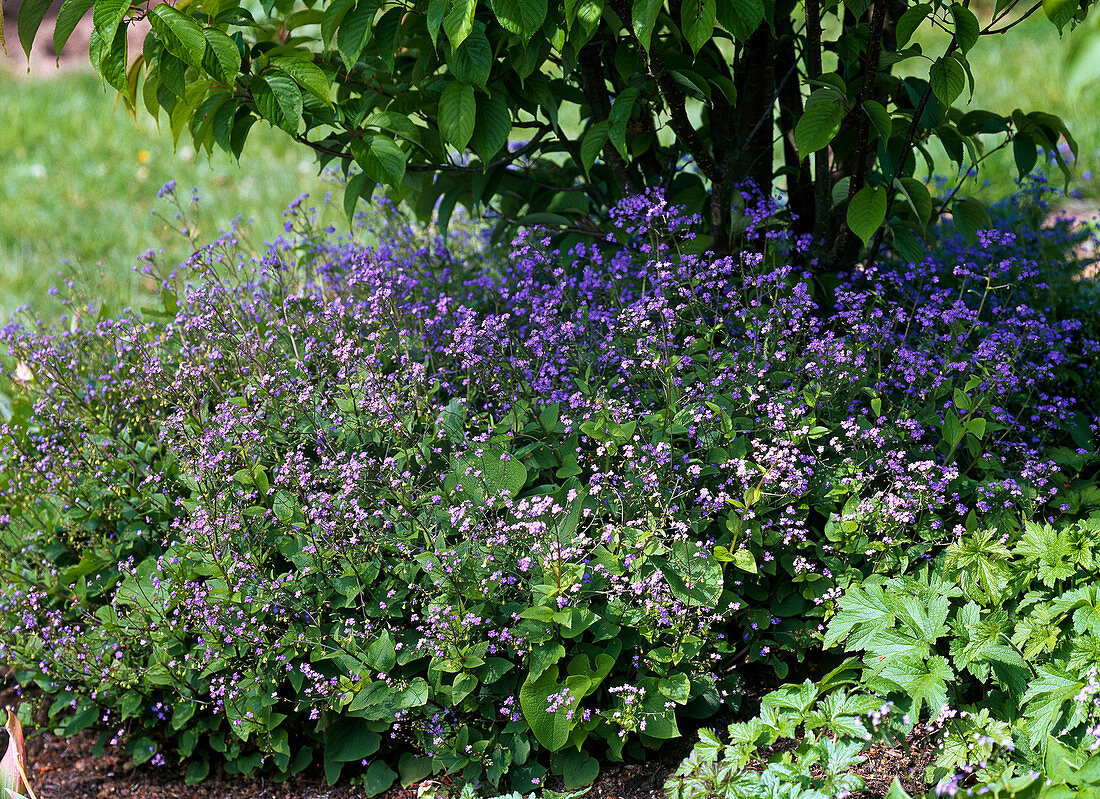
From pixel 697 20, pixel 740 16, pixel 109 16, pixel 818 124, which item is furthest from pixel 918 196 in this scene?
pixel 109 16

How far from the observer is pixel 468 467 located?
2.33 metres

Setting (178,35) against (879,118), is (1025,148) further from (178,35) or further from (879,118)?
(178,35)

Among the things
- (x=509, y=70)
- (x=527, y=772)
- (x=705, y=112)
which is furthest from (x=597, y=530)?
(x=705, y=112)

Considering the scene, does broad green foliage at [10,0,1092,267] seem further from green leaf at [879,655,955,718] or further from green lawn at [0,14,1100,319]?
green lawn at [0,14,1100,319]

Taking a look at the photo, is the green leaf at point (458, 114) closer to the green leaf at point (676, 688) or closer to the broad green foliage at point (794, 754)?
the green leaf at point (676, 688)

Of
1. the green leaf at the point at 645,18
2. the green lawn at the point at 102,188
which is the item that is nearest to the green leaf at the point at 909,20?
the green leaf at the point at 645,18

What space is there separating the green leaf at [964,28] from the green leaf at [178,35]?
1.76 meters

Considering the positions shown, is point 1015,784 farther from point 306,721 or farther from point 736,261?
point 736,261

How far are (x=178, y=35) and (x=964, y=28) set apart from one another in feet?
6.01

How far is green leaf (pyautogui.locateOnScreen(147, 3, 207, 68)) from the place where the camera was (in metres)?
2.05

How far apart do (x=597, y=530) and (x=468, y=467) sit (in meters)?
0.35

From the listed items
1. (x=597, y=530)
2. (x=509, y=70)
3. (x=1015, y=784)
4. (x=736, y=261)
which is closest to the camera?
(x=1015, y=784)

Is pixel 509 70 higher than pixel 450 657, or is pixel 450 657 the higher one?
pixel 509 70

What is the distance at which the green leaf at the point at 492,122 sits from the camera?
8.55 feet
